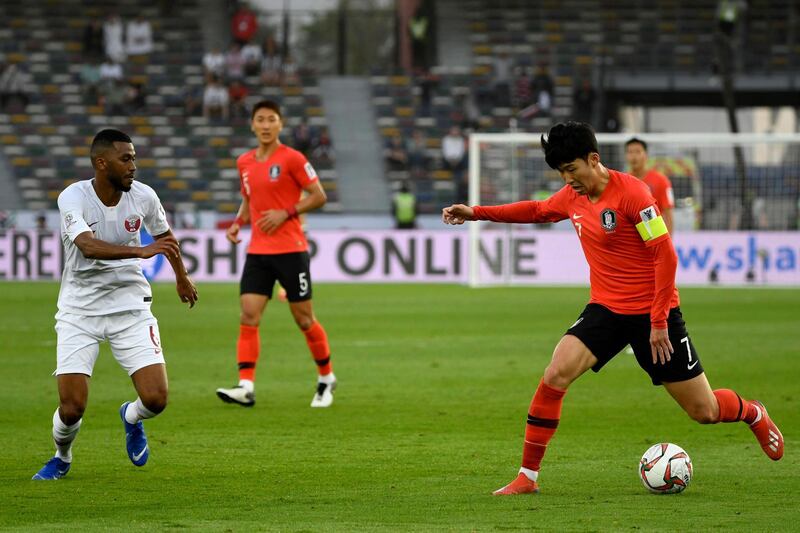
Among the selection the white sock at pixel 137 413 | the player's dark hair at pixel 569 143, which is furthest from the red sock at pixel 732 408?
the white sock at pixel 137 413

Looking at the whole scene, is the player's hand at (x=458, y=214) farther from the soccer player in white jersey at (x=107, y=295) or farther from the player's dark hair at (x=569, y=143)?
the soccer player in white jersey at (x=107, y=295)

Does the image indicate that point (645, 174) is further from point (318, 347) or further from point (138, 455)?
point (138, 455)

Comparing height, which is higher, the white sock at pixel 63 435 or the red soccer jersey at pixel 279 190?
the red soccer jersey at pixel 279 190

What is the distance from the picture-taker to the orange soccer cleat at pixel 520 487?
23.0 ft

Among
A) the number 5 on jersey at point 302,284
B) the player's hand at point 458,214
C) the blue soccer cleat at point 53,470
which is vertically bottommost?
the blue soccer cleat at point 53,470

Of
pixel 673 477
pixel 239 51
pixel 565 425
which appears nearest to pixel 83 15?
pixel 239 51

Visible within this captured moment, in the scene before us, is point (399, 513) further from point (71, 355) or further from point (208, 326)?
point (208, 326)

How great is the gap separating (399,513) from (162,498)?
132 centimetres

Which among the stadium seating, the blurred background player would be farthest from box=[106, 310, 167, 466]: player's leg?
the stadium seating

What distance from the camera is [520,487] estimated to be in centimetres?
701

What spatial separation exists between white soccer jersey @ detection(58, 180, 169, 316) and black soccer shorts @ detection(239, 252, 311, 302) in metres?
3.45

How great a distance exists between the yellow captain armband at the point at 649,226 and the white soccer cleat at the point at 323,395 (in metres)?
4.79

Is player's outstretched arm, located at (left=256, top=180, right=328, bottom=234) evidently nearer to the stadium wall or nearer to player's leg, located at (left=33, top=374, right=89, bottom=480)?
player's leg, located at (left=33, top=374, right=89, bottom=480)

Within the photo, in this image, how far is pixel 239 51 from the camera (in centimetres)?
3897
